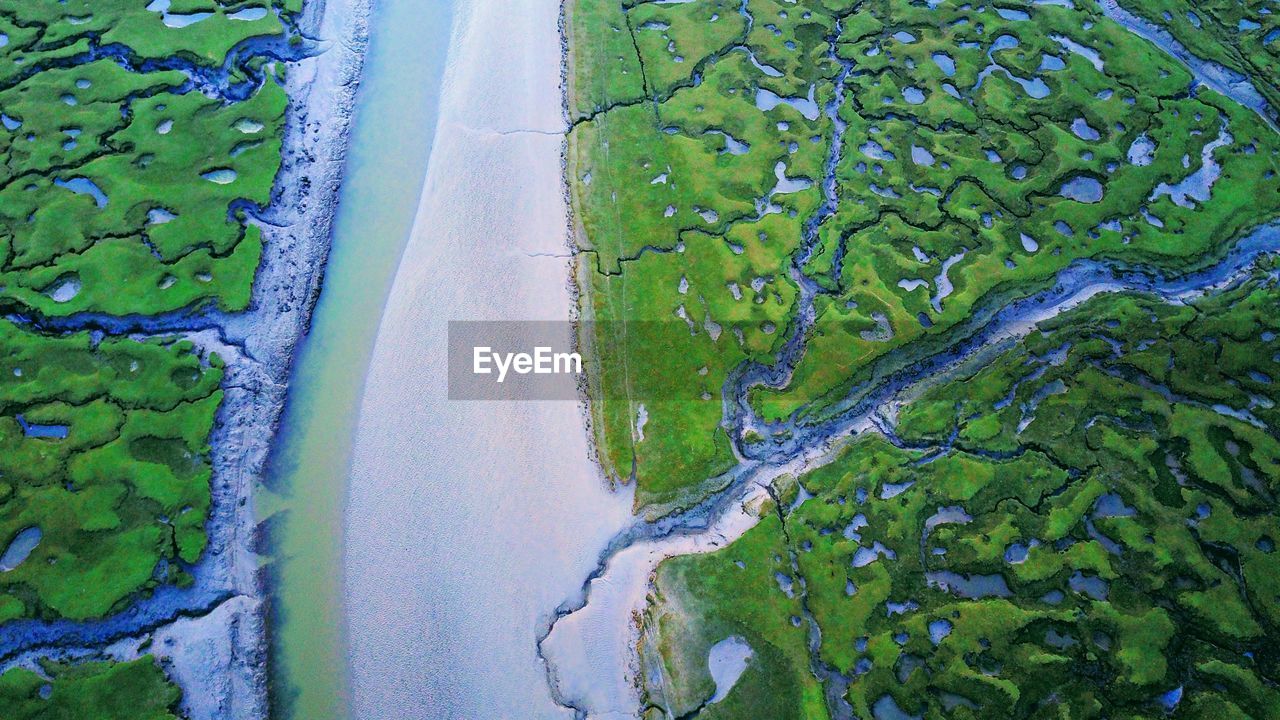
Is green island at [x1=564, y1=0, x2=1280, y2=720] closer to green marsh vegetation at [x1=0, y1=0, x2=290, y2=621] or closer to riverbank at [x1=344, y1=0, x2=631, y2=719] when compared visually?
riverbank at [x1=344, y1=0, x2=631, y2=719]

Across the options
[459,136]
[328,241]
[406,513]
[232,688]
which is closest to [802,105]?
[459,136]

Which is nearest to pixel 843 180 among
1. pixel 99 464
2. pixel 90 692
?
pixel 99 464

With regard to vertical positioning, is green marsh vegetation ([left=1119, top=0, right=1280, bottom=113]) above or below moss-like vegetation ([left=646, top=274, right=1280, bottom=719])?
above

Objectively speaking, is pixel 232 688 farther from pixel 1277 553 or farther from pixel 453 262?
pixel 1277 553

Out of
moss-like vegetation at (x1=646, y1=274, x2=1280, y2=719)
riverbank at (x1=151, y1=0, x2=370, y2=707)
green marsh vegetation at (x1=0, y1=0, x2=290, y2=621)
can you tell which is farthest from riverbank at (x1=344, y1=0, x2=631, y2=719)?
green marsh vegetation at (x1=0, y1=0, x2=290, y2=621)

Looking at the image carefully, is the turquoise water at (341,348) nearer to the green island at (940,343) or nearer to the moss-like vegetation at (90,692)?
the moss-like vegetation at (90,692)

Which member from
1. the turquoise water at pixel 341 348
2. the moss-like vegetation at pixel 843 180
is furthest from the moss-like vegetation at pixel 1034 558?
the turquoise water at pixel 341 348

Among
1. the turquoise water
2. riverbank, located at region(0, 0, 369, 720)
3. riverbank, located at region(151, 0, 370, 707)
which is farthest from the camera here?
the turquoise water
